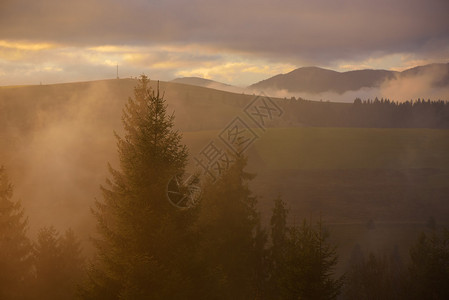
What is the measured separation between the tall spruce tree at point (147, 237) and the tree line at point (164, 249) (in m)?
0.03

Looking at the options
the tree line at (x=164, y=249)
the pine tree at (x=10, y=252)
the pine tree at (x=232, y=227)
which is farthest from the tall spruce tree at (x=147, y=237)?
the pine tree at (x=10, y=252)

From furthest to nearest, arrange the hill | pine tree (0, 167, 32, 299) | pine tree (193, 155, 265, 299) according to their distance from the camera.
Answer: the hill
pine tree (193, 155, 265, 299)
pine tree (0, 167, 32, 299)

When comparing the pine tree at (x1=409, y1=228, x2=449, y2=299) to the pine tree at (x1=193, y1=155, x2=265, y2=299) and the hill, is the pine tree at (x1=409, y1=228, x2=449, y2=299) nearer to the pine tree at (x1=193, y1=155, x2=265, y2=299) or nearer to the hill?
the pine tree at (x1=193, y1=155, x2=265, y2=299)

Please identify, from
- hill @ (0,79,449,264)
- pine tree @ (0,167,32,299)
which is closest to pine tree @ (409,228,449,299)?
pine tree @ (0,167,32,299)

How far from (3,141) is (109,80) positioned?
89.6 metres

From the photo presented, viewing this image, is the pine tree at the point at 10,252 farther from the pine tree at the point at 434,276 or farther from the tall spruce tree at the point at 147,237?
the pine tree at the point at 434,276

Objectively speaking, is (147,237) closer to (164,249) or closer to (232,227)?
(164,249)

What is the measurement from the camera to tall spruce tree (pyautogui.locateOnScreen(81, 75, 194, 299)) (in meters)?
11.8

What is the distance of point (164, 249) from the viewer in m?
12.5

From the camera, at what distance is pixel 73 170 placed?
285 feet

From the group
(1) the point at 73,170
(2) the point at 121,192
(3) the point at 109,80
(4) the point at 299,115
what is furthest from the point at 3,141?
(4) the point at 299,115

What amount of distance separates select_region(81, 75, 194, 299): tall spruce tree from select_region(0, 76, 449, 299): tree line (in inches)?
1.3

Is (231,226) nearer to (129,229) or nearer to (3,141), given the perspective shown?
(129,229)

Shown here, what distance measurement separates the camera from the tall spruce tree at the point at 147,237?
1177 cm
